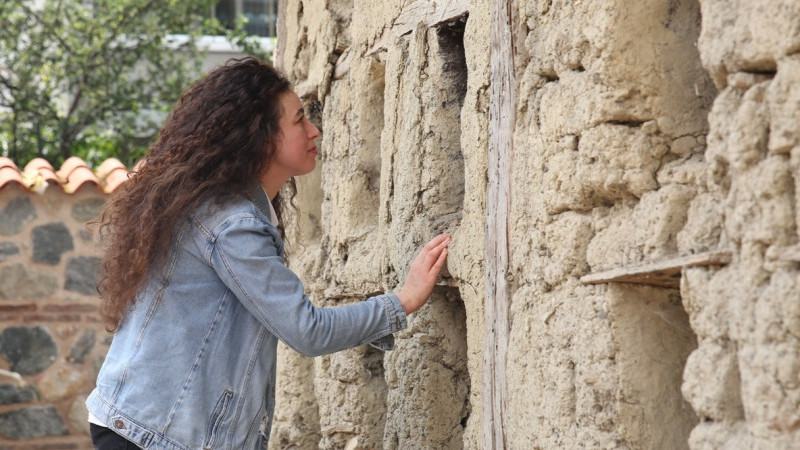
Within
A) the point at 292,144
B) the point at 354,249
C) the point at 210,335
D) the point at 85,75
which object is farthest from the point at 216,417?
the point at 85,75

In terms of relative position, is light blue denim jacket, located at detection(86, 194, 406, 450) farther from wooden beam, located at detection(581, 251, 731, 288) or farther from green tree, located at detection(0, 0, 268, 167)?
green tree, located at detection(0, 0, 268, 167)

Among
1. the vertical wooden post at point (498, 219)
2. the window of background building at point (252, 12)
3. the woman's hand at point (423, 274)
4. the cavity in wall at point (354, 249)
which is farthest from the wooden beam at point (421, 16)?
the window of background building at point (252, 12)

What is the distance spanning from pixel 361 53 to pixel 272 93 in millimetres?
971

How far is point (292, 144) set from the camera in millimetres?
2979

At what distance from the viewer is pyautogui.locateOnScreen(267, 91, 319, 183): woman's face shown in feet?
9.72

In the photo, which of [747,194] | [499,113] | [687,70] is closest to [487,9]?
[499,113]

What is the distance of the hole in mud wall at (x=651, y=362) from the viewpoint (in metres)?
2.24

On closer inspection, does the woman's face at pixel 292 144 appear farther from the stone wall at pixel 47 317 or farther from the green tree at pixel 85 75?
the green tree at pixel 85 75

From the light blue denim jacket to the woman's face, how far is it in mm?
236

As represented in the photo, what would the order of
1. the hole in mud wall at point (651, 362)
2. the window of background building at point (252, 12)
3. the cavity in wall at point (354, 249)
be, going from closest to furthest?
the hole in mud wall at point (651, 362) → the cavity in wall at point (354, 249) → the window of background building at point (252, 12)

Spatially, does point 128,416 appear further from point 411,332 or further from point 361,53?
point 361,53

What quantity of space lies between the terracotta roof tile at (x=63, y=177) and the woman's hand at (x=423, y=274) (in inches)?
141

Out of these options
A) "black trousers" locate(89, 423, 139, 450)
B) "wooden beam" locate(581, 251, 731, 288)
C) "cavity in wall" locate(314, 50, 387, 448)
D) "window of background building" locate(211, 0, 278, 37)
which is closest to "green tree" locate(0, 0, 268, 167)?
"window of background building" locate(211, 0, 278, 37)

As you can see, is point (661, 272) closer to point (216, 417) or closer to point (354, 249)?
point (216, 417)
